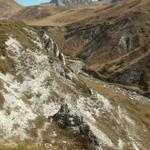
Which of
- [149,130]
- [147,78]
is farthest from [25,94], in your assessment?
[147,78]

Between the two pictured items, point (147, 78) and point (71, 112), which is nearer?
point (71, 112)

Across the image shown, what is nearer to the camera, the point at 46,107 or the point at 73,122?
the point at 73,122

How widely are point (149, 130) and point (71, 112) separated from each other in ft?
120

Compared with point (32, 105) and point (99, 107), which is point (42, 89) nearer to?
point (32, 105)

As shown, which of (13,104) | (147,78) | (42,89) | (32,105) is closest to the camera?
(13,104)

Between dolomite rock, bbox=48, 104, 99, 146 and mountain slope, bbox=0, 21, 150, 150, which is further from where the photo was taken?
dolomite rock, bbox=48, 104, 99, 146

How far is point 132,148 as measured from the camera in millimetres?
71250

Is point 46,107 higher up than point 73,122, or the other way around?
point 46,107

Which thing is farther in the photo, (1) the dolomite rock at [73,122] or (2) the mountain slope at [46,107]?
(1) the dolomite rock at [73,122]

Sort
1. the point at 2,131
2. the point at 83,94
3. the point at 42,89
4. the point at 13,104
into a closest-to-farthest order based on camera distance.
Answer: the point at 2,131
the point at 13,104
the point at 42,89
the point at 83,94

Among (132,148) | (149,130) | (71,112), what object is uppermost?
(71,112)

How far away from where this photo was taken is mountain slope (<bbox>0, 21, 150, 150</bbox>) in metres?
58.1

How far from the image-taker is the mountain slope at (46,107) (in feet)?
191

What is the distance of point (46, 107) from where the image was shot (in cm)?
6644
